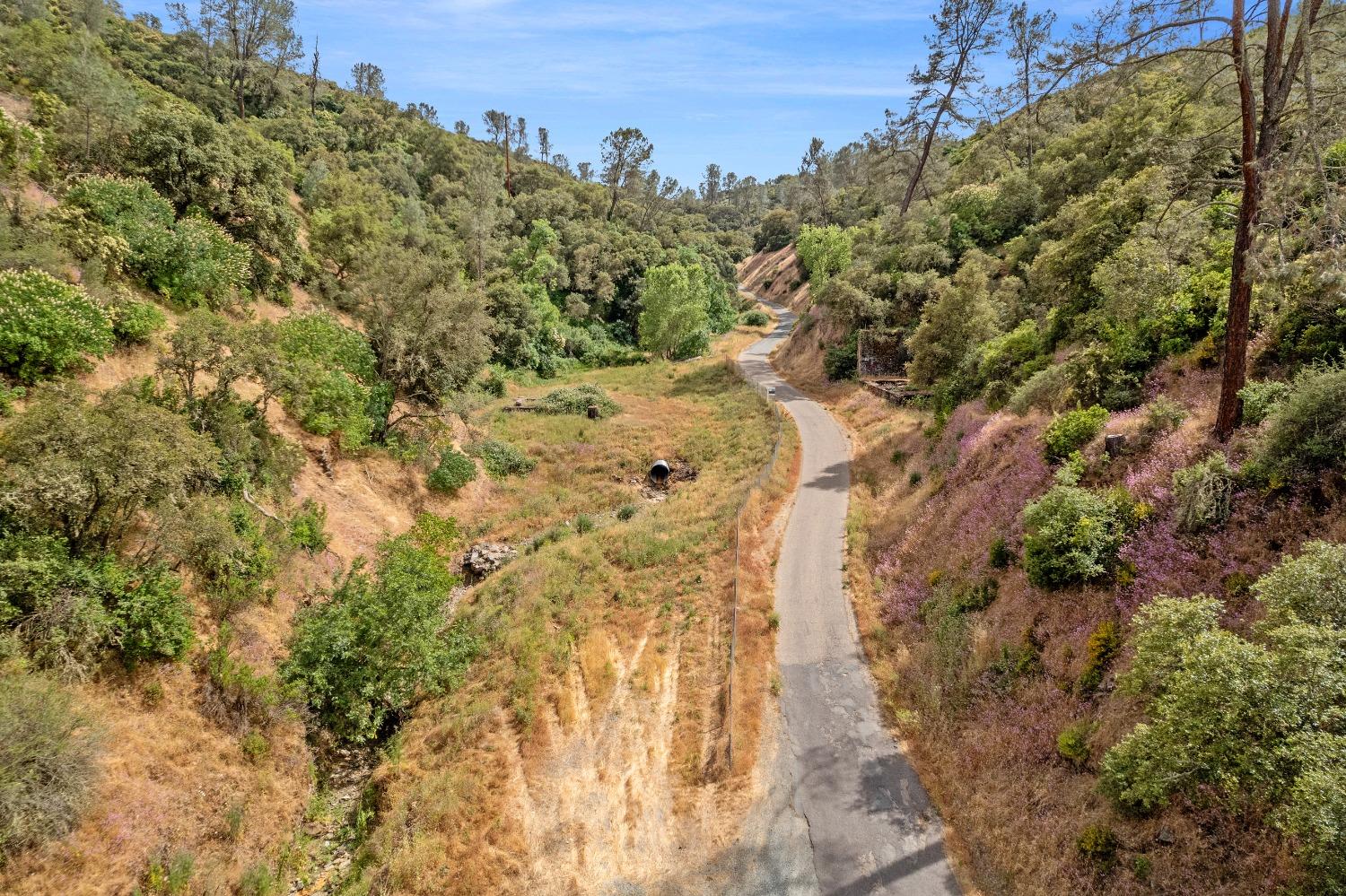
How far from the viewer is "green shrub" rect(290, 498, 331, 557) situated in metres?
20.3

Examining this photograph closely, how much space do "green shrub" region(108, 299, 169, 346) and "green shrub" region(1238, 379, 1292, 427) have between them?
3153 cm

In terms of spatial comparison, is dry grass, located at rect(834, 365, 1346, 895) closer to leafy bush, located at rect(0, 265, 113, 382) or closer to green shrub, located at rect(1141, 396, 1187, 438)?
green shrub, located at rect(1141, 396, 1187, 438)

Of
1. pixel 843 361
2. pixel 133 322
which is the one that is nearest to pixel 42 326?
pixel 133 322

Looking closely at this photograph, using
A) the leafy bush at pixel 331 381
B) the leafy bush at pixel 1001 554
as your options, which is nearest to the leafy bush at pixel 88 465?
the leafy bush at pixel 331 381

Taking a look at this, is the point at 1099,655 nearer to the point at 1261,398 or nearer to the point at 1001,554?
the point at 1001,554

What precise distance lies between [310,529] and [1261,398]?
90.9 feet

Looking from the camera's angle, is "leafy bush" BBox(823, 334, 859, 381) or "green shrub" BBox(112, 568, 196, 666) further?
"leafy bush" BBox(823, 334, 859, 381)

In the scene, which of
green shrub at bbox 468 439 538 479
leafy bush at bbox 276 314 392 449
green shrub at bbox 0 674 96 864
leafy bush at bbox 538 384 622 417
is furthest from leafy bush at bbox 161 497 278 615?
leafy bush at bbox 538 384 622 417

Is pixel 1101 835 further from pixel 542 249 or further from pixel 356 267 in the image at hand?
pixel 542 249

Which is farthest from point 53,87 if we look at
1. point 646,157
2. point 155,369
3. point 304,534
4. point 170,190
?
point 646,157

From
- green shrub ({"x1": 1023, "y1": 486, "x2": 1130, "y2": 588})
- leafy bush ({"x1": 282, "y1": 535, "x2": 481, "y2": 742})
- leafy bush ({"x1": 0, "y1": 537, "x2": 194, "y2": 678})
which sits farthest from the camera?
leafy bush ({"x1": 282, "y1": 535, "x2": 481, "y2": 742})

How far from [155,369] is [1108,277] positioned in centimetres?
3167

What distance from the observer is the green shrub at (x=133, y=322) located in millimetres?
19062

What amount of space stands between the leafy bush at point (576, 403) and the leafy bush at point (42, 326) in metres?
27.4
